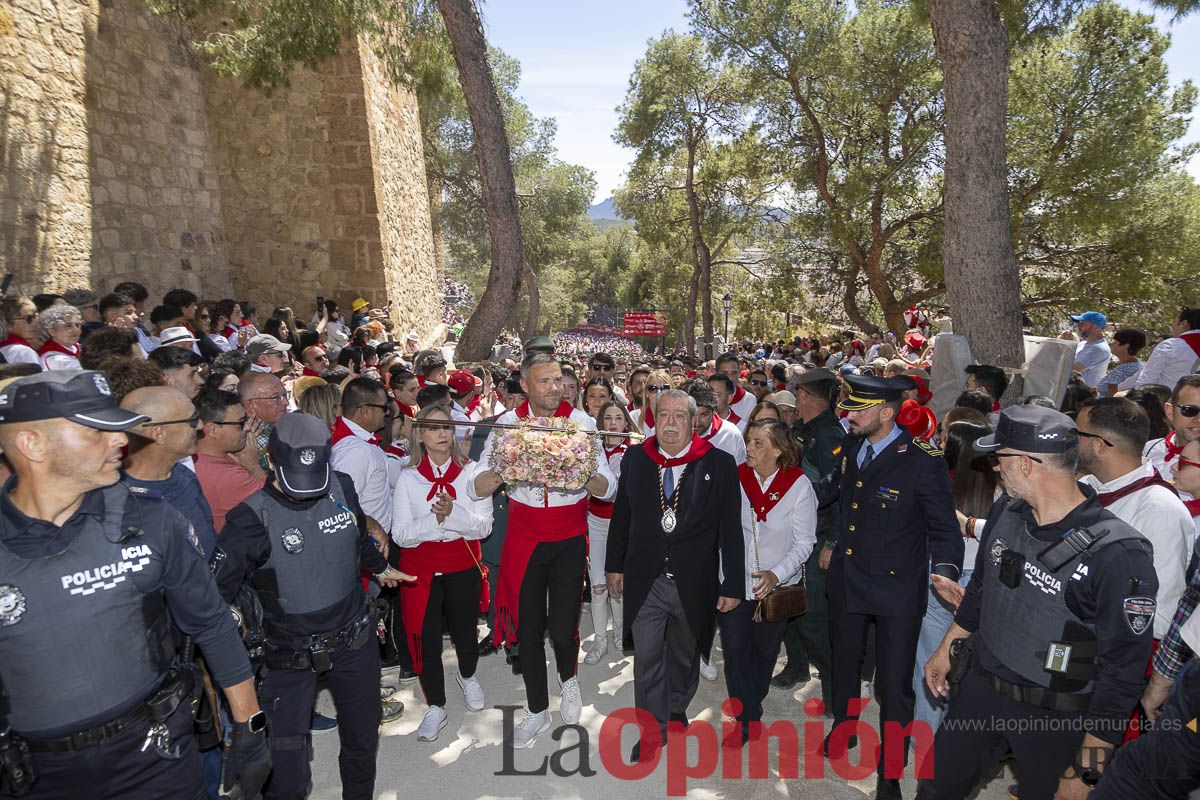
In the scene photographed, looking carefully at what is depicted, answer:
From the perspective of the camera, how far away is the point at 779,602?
431cm

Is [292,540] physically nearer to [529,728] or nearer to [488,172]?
[529,728]

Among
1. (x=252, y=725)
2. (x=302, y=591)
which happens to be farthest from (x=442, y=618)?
(x=252, y=725)

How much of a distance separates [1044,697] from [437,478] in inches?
127

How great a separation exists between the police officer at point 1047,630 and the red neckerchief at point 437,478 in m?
2.86

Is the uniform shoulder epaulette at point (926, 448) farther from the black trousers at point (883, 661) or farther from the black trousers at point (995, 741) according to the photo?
the black trousers at point (995, 741)

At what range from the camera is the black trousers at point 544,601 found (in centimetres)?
441

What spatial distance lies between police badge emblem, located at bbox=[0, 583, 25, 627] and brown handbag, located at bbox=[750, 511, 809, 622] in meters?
3.47

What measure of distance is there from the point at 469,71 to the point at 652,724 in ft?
25.7

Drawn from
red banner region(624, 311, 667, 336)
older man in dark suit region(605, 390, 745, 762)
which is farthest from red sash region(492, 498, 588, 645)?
red banner region(624, 311, 667, 336)

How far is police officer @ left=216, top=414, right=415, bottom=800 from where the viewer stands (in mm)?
3186

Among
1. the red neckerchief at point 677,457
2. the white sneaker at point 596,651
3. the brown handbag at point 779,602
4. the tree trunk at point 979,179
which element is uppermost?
the tree trunk at point 979,179

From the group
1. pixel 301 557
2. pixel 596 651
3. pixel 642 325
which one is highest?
pixel 642 325

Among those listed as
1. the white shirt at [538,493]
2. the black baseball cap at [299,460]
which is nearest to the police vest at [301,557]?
the black baseball cap at [299,460]

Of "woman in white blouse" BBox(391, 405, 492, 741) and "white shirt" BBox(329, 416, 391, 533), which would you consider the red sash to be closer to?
"woman in white blouse" BBox(391, 405, 492, 741)
